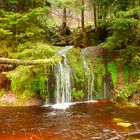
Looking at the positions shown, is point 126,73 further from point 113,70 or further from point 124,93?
point 124,93

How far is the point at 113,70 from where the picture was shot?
56.3 ft

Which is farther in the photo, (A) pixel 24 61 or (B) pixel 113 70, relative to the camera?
(B) pixel 113 70

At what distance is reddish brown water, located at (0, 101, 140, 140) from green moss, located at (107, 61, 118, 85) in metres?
2.54

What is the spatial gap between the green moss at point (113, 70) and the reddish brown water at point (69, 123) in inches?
99.8

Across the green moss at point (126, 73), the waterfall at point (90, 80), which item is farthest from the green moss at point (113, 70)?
the waterfall at point (90, 80)

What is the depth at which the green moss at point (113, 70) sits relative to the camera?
16816 mm

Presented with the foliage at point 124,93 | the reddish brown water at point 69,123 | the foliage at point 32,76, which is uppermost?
the foliage at point 32,76

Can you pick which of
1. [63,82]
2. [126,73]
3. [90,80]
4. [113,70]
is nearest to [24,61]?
[63,82]

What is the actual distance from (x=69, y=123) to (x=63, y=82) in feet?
14.9

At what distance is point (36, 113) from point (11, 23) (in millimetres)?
4736

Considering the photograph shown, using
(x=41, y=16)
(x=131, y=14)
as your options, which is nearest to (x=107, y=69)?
(x=131, y=14)

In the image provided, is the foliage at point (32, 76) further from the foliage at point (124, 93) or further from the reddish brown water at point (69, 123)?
the foliage at point (124, 93)

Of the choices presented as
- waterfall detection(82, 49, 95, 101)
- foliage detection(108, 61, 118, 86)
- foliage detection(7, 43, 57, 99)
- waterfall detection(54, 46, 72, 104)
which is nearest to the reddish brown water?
waterfall detection(54, 46, 72, 104)

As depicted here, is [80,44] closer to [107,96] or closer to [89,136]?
[107,96]
